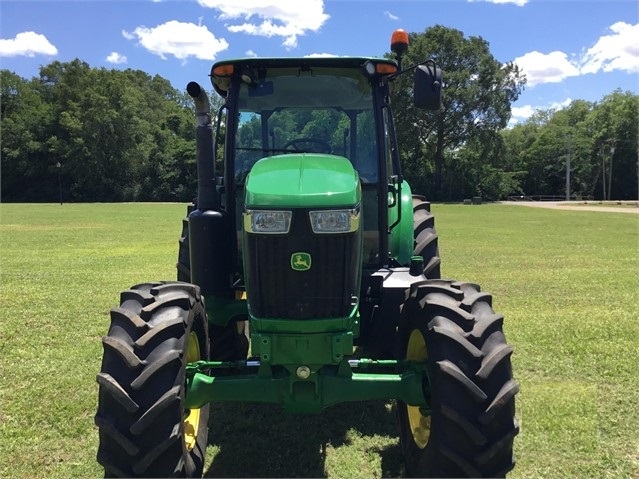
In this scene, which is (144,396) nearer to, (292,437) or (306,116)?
(292,437)

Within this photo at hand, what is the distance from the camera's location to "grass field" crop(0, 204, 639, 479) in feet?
12.1

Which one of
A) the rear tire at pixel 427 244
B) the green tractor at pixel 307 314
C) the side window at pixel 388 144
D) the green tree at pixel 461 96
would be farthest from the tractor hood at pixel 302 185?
the green tree at pixel 461 96

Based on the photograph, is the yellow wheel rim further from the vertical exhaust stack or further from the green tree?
the green tree

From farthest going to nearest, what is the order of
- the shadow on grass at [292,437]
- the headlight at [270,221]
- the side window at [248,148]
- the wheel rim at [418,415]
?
the side window at [248,148] < the shadow on grass at [292,437] < the wheel rim at [418,415] < the headlight at [270,221]

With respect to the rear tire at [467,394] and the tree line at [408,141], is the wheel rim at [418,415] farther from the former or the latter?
the tree line at [408,141]

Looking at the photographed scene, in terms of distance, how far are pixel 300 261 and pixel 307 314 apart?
0.31m

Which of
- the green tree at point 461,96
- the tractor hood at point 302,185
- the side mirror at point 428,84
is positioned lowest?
the tractor hood at point 302,185

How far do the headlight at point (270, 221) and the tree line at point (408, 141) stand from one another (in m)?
36.4

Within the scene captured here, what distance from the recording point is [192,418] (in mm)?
3564

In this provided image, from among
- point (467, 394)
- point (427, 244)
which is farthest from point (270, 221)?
point (427, 244)

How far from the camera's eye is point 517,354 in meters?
5.84

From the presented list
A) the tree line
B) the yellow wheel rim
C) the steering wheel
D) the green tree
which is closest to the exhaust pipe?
the steering wheel

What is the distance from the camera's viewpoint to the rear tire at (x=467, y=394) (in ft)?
9.23

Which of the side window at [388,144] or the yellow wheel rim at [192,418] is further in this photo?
the side window at [388,144]
